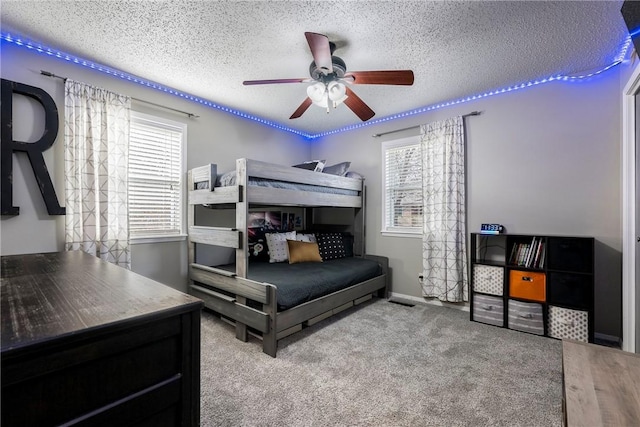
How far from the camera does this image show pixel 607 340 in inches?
97.3

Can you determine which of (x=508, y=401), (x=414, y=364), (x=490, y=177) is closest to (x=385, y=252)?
(x=490, y=177)

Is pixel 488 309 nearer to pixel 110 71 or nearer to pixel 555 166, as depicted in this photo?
pixel 555 166

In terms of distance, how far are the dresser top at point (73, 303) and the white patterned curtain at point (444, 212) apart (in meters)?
3.04

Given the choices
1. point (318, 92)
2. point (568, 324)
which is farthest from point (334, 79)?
point (568, 324)

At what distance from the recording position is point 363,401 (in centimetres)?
165

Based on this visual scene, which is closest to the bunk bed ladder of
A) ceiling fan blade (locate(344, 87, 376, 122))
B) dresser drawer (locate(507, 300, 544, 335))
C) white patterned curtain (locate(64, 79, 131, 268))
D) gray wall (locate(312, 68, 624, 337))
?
ceiling fan blade (locate(344, 87, 376, 122))

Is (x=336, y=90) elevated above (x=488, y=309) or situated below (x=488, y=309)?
above

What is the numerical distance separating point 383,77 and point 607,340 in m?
3.00

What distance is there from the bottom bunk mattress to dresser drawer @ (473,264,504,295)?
1143 mm

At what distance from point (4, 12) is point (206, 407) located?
9.35 ft

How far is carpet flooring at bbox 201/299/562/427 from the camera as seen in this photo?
5.05 feet

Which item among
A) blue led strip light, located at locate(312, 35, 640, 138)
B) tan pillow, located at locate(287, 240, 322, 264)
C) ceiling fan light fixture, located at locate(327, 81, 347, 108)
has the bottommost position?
tan pillow, located at locate(287, 240, 322, 264)

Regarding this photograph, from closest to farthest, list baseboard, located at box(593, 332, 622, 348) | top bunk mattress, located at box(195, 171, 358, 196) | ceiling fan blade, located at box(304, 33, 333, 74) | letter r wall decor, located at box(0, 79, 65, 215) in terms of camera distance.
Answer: ceiling fan blade, located at box(304, 33, 333, 74) < letter r wall decor, located at box(0, 79, 65, 215) < baseboard, located at box(593, 332, 622, 348) < top bunk mattress, located at box(195, 171, 358, 196)

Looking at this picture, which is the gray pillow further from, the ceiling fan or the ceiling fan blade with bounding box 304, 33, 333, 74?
the ceiling fan blade with bounding box 304, 33, 333, 74
